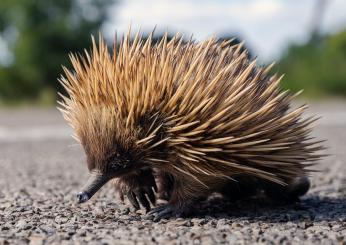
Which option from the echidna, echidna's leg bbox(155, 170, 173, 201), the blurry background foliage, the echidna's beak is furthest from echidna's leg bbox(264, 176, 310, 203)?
the blurry background foliage

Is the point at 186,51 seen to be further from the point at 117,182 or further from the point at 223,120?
the point at 117,182

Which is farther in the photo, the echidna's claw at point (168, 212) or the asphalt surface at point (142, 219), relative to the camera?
the echidna's claw at point (168, 212)

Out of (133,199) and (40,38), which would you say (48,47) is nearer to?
(40,38)

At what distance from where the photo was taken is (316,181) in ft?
19.2

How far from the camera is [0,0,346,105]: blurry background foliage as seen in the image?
27062mm

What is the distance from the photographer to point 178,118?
372cm

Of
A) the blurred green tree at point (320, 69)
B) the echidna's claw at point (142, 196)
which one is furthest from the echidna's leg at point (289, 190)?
the blurred green tree at point (320, 69)

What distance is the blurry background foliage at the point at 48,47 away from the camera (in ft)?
88.8

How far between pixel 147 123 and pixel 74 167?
3.56 metres

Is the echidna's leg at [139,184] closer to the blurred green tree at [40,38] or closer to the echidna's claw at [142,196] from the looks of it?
the echidna's claw at [142,196]

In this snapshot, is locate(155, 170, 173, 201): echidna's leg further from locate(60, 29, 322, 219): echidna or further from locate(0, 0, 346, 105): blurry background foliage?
locate(0, 0, 346, 105): blurry background foliage

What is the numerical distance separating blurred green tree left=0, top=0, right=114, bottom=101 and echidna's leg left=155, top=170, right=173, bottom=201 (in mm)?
22588

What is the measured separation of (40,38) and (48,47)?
0.50 metres

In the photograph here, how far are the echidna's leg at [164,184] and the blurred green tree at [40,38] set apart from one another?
22588 millimetres
